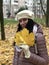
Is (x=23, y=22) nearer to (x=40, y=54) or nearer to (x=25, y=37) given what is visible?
(x=25, y=37)

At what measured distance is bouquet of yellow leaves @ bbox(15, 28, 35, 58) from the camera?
310 cm

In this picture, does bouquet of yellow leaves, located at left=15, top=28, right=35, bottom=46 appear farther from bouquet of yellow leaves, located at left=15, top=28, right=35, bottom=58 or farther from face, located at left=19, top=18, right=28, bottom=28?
face, located at left=19, top=18, right=28, bottom=28

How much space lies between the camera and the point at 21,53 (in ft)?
10.4

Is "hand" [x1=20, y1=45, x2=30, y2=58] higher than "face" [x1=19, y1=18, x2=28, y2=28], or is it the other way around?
"face" [x1=19, y1=18, x2=28, y2=28]

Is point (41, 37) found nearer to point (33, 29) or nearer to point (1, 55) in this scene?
point (33, 29)

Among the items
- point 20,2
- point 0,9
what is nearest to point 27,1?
point 20,2

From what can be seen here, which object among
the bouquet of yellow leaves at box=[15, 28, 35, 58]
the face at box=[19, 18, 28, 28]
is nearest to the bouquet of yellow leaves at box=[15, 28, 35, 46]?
the bouquet of yellow leaves at box=[15, 28, 35, 58]

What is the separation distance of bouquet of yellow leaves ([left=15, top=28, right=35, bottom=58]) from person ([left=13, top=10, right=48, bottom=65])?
70 mm

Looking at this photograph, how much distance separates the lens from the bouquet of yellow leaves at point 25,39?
10.2 ft

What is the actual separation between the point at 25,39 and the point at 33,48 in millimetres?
175

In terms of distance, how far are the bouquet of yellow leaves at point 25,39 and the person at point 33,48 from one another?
0.07 meters

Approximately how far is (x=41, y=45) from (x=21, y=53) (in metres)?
0.22

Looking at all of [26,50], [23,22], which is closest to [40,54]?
[26,50]

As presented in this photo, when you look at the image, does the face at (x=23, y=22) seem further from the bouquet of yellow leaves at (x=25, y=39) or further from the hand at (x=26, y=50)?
the hand at (x=26, y=50)
